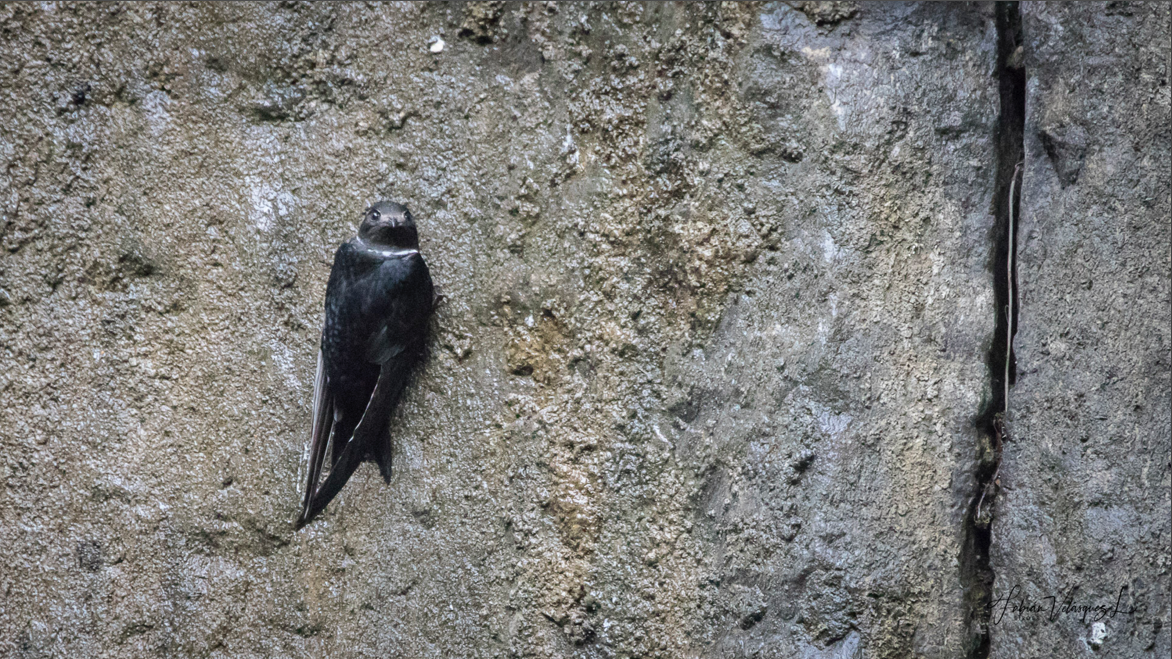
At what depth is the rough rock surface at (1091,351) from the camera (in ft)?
4.05

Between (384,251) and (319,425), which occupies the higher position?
(384,251)

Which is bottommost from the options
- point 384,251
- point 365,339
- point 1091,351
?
point 365,339

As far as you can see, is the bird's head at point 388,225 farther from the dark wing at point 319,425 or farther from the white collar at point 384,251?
the dark wing at point 319,425

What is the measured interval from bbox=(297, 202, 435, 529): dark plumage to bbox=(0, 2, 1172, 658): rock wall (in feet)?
0.18

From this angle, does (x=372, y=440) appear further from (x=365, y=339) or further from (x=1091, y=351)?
(x=1091, y=351)

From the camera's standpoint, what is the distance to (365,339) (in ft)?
4.27

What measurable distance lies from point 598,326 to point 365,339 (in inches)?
15.6

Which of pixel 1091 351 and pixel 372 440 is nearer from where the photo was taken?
pixel 1091 351

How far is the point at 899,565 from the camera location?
1.26m

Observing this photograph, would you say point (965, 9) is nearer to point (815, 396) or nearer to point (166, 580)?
point (815, 396)

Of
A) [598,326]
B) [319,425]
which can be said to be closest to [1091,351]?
[598,326]

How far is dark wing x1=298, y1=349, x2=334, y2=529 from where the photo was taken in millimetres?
1349

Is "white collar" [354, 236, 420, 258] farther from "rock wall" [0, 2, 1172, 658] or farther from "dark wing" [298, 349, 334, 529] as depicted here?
"dark wing" [298, 349, 334, 529]

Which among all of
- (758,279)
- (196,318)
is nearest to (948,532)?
(758,279)
